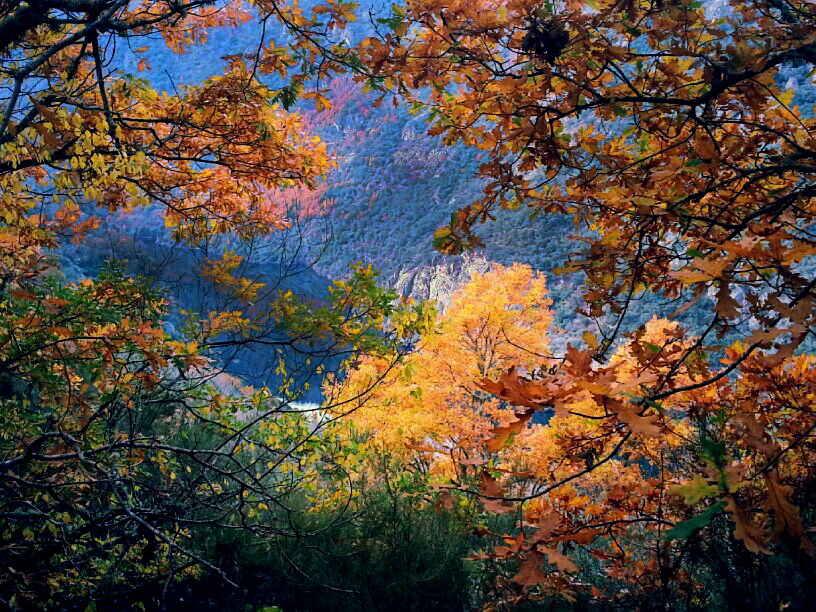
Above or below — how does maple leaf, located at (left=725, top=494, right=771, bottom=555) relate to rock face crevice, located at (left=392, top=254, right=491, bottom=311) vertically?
below

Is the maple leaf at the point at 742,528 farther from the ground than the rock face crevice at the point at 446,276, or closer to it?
closer to it

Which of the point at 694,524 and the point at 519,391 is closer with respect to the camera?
the point at 694,524

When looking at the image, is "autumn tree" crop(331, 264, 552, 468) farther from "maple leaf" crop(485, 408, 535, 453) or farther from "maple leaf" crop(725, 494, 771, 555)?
"maple leaf" crop(725, 494, 771, 555)

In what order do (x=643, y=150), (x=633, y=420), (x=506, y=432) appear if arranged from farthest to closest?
(x=643, y=150) → (x=506, y=432) → (x=633, y=420)

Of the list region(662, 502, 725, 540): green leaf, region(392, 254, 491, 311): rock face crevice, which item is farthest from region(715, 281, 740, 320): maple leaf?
region(392, 254, 491, 311): rock face crevice

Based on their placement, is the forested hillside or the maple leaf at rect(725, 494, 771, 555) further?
the forested hillside

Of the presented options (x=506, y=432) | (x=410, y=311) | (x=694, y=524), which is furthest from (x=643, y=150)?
(x=694, y=524)

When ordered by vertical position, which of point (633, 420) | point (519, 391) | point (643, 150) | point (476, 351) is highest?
point (476, 351)

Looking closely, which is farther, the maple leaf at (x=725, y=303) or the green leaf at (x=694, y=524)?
the maple leaf at (x=725, y=303)

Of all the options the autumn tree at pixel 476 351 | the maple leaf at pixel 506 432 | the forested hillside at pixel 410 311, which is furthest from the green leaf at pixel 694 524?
the autumn tree at pixel 476 351

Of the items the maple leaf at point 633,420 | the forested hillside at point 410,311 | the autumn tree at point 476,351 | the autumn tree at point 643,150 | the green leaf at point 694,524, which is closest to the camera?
the green leaf at point 694,524

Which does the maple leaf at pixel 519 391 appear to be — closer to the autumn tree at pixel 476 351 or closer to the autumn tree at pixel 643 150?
the autumn tree at pixel 643 150

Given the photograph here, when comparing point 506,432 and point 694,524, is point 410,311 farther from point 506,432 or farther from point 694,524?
point 694,524

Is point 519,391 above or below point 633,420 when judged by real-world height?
above
